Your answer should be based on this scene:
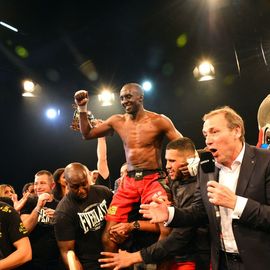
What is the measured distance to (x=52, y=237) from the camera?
9.89ft

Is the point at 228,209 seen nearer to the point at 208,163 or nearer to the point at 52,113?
the point at 208,163

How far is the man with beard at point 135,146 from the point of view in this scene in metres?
2.65

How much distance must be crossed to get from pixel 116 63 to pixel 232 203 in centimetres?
603

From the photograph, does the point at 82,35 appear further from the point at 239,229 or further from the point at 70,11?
the point at 239,229

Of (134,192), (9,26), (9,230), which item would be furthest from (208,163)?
(9,26)

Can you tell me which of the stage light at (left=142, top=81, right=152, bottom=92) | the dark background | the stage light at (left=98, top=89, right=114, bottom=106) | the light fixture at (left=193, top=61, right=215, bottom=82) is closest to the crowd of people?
the dark background

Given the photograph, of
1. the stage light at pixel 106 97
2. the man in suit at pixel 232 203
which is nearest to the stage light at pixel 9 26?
the stage light at pixel 106 97

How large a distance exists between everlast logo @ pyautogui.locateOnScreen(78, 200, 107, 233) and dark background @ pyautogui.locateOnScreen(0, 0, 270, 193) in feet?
12.3

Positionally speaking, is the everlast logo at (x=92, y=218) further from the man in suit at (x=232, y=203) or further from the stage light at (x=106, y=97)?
the stage light at (x=106, y=97)

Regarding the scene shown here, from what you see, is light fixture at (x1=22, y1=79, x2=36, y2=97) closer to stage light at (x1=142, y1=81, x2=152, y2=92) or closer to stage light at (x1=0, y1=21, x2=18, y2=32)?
stage light at (x1=0, y1=21, x2=18, y2=32)

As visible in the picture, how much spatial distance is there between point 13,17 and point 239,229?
5.32 metres

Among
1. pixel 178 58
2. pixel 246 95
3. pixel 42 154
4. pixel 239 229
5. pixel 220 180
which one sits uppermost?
pixel 178 58

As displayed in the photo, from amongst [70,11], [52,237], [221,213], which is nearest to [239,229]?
[221,213]

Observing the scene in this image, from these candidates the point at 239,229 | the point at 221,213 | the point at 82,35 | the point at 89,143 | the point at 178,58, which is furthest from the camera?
the point at 89,143
